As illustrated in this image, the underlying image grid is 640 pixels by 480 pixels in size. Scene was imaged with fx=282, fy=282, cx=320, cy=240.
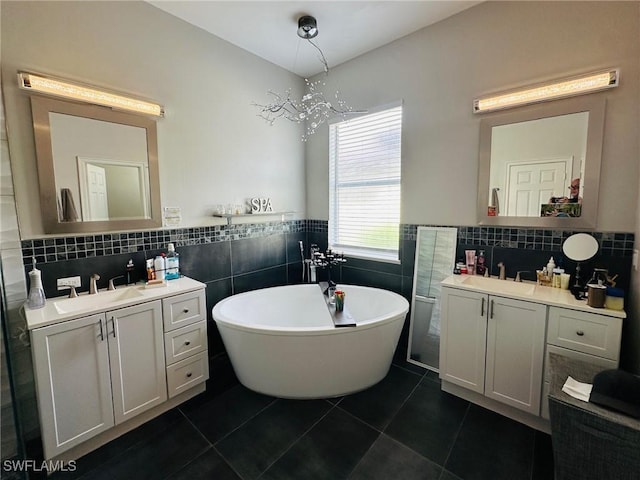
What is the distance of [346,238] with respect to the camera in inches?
128

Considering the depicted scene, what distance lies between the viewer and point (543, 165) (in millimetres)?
2035

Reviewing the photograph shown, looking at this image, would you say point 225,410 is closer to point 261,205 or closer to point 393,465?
point 393,465

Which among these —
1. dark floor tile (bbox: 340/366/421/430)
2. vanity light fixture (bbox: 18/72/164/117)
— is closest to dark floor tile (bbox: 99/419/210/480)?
dark floor tile (bbox: 340/366/421/430)

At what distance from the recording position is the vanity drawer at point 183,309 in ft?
6.40

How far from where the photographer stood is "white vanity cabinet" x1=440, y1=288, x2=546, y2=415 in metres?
1.79

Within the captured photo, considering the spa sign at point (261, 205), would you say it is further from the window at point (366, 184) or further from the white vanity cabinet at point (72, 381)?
the white vanity cabinet at point (72, 381)

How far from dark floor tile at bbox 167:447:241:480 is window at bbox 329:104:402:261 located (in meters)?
2.09

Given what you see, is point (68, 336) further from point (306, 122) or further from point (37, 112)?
point (306, 122)

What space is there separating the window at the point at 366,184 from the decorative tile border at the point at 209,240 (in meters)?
0.29

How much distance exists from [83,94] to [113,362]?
1730 millimetres

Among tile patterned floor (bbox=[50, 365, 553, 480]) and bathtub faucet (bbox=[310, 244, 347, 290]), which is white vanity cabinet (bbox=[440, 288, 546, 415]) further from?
bathtub faucet (bbox=[310, 244, 347, 290])

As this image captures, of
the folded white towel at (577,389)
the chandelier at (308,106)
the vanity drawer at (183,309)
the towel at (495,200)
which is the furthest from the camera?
the chandelier at (308,106)

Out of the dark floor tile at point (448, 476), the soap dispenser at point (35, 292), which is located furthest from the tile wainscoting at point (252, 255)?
the dark floor tile at point (448, 476)

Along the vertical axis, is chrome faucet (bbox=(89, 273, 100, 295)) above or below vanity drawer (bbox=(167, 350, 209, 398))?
above
